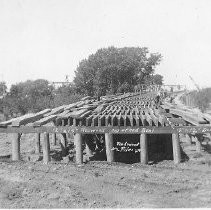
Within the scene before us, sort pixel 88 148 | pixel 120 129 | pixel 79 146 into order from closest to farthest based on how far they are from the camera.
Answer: pixel 120 129 → pixel 79 146 → pixel 88 148

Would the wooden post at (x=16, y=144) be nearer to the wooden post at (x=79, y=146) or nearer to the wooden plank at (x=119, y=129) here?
the wooden plank at (x=119, y=129)

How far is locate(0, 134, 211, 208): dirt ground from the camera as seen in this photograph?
688 centimetres

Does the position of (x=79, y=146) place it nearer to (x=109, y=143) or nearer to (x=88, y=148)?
(x=109, y=143)

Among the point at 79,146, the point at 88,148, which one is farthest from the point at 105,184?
the point at 88,148

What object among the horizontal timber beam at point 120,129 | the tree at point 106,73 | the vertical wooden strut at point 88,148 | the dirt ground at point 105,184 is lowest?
the dirt ground at point 105,184

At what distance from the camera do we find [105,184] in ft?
26.4

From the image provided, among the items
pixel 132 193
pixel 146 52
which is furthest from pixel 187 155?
pixel 146 52

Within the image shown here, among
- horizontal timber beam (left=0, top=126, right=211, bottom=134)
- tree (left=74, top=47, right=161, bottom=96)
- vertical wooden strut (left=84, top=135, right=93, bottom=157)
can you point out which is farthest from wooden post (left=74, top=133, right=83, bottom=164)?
tree (left=74, top=47, right=161, bottom=96)

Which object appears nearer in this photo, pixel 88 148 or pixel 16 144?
pixel 16 144

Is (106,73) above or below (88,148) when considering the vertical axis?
above

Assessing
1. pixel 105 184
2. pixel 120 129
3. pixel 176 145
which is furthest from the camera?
pixel 120 129

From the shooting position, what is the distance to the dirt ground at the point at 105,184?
22.6 ft

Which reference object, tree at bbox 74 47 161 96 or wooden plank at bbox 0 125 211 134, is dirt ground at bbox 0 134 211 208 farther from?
tree at bbox 74 47 161 96

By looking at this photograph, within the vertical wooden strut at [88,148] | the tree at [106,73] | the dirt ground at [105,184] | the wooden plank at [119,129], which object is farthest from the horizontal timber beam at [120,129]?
the tree at [106,73]
